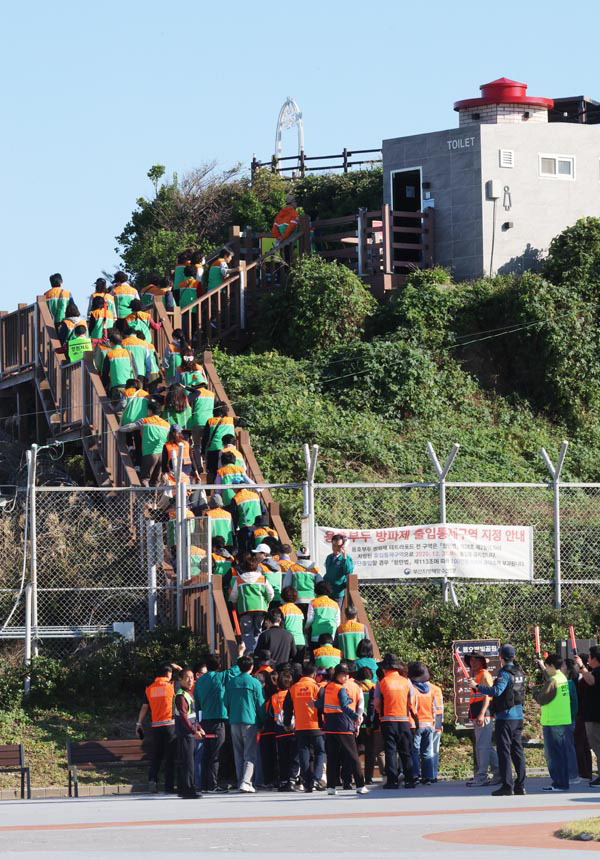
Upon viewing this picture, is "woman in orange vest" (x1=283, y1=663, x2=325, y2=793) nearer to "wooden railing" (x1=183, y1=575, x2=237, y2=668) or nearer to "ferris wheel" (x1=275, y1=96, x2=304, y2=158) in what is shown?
"wooden railing" (x1=183, y1=575, x2=237, y2=668)

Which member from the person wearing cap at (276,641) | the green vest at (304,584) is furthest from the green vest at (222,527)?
the person wearing cap at (276,641)

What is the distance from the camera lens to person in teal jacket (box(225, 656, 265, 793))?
684 inches

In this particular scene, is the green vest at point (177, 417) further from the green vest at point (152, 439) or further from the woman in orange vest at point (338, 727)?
the woman in orange vest at point (338, 727)

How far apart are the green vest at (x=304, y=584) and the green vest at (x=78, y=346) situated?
7198mm

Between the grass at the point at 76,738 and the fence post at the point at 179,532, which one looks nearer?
the grass at the point at 76,738

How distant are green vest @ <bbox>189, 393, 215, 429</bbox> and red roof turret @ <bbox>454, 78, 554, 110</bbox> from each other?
1326 centimetres

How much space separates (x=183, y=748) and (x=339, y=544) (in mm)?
4379

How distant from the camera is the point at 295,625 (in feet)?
62.5

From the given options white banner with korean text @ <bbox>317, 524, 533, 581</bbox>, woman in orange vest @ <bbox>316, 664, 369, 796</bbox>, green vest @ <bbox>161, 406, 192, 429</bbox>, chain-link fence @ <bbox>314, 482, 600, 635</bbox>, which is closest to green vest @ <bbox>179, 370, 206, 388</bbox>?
green vest @ <bbox>161, 406, 192, 429</bbox>

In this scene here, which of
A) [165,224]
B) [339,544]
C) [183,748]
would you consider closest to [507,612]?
[339,544]

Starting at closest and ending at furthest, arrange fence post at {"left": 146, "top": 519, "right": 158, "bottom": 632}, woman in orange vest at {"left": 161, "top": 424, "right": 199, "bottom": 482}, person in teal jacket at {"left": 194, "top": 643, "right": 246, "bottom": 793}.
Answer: person in teal jacket at {"left": 194, "top": 643, "right": 246, "bottom": 793} → fence post at {"left": 146, "top": 519, "right": 158, "bottom": 632} → woman in orange vest at {"left": 161, "top": 424, "right": 199, "bottom": 482}

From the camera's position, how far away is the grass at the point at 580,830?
12.3 meters

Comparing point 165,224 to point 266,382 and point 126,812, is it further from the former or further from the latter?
point 126,812

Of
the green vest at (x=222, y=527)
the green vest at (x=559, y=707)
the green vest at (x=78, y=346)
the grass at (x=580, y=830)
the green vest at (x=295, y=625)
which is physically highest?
the green vest at (x=78, y=346)
